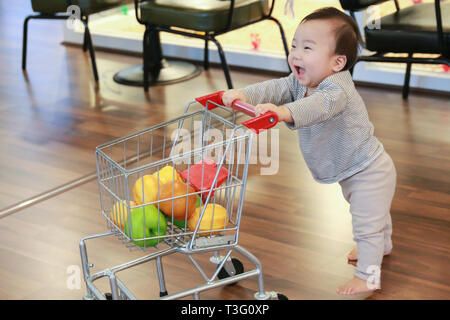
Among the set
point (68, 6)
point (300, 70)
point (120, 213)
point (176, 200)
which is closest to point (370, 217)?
point (300, 70)

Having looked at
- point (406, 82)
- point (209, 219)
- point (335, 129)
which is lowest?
point (406, 82)

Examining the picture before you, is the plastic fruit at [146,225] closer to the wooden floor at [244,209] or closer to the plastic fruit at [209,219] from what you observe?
the plastic fruit at [209,219]

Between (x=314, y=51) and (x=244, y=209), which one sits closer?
(x=314, y=51)

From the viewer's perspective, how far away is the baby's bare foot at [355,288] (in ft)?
5.86

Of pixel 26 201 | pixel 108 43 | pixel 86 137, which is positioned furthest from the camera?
pixel 108 43

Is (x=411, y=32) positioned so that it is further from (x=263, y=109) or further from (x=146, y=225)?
(x=146, y=225)

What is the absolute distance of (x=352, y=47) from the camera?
67.2 inches

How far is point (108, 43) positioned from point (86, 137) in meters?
1.49

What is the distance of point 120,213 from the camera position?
4.91 feet

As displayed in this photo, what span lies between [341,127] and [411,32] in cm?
112

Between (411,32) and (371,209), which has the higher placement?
(411,32)

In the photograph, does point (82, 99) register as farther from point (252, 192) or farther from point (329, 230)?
point (329, 230)
